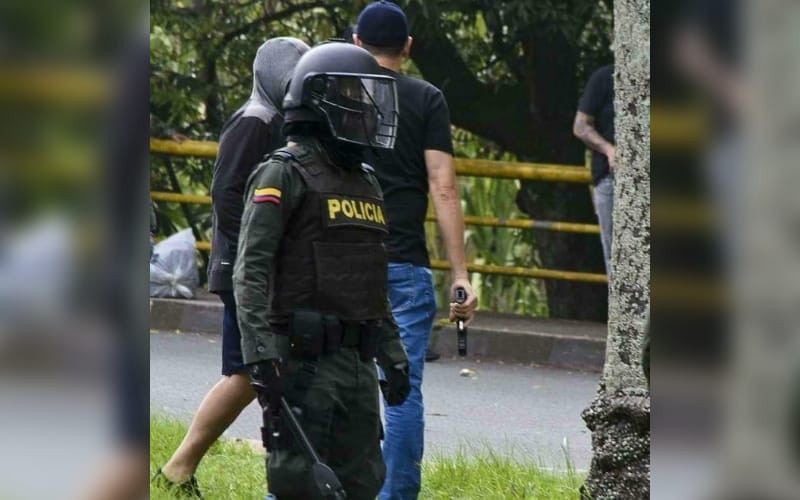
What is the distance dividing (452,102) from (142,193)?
10737mm

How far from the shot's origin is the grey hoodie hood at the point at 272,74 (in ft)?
16.1

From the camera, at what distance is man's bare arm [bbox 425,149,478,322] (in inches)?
200

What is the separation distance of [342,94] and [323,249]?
1.40ft

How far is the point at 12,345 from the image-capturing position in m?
1.15

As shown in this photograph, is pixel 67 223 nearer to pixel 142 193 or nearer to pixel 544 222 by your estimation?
pixel 142 193

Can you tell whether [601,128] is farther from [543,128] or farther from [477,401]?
[543,128]

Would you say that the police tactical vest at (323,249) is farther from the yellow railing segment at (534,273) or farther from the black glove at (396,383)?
the yellow railing segment at (534,273)

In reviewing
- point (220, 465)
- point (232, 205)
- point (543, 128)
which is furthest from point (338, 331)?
point (543, 128)

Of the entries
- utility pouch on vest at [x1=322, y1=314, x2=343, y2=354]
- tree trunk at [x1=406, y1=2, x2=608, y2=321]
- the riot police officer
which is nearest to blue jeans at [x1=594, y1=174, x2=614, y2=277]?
tree trunk at [x1=406, y1=2, x2=608, y2=321]

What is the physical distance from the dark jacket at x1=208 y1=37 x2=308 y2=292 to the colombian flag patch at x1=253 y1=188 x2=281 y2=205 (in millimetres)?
1081

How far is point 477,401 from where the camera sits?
8.64 meters

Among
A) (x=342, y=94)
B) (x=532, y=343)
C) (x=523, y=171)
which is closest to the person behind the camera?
(x=342, y=94)

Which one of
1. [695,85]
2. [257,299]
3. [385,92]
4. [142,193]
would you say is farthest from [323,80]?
[695,85]

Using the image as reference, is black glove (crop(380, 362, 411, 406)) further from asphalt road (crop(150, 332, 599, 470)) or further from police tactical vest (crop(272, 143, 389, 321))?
asphalt road (crop(150, 332, 599, 470))
